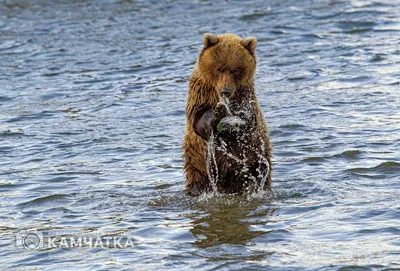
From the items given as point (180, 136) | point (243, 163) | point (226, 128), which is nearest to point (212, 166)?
point (243, 163)

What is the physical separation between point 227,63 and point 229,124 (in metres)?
0.51

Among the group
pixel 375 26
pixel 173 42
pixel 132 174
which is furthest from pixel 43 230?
pixel 375 26

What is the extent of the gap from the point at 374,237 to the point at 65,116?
6173mm

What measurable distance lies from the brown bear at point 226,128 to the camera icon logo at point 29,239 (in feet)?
5.10

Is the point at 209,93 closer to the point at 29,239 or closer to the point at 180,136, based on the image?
the point at 29,239

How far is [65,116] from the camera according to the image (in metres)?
11.7

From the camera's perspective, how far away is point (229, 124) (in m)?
7.38

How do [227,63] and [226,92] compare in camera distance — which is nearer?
[226,92]

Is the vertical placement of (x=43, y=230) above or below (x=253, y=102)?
below

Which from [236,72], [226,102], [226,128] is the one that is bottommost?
[226,128]

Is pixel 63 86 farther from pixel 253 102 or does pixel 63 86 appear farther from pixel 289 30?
pixel 253 102

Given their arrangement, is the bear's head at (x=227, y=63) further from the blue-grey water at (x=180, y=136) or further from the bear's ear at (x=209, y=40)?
the blue-grey water at (x=180, y=136)
